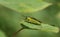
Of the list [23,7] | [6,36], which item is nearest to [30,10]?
[23,7]

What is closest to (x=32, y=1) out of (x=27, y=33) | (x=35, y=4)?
(x=35, y=4)

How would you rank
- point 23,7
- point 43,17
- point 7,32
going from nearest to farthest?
point 23,7
point 7,32
point 43,17

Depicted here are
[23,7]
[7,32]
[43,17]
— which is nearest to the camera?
[23,7]

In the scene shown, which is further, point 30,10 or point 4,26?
point 4,26

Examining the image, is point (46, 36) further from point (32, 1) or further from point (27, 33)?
point (32, 1)

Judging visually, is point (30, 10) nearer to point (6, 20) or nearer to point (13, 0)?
point (13, 0)

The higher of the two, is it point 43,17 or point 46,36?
point 43,17
